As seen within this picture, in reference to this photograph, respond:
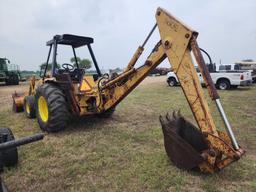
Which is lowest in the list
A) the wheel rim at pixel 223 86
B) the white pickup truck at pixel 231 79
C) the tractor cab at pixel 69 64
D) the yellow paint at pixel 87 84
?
the wheel rim at pixel 223 86

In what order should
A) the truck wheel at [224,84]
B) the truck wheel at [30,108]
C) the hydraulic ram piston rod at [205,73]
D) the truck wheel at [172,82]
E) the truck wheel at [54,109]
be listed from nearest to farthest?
1. the hydraulic ram piston rod at [205,73]
2. the truck wheel at [54,109]
3. the truck wheel at [30,108]
4. the truck wheel at [224,84]
5. the truck wheel at [172,82]

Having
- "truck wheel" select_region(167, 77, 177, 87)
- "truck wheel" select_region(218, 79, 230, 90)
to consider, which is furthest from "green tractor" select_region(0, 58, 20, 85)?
"truck wheel" select_region(218, 79, 230, 90)

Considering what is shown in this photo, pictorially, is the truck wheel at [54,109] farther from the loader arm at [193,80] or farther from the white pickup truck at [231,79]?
the white pickup truck at [231,79]

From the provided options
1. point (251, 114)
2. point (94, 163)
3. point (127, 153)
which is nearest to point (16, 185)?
point (94, 163)

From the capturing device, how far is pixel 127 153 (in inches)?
164

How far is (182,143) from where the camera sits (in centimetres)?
328

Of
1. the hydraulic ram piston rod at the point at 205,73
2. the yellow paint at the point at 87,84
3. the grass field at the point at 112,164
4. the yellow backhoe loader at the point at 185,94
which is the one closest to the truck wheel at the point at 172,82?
the grass field at the point at 112,164

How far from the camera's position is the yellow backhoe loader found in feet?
10.2

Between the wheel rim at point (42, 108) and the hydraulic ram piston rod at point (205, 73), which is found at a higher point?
the hydraulic ram piston rod at point (205, 73)

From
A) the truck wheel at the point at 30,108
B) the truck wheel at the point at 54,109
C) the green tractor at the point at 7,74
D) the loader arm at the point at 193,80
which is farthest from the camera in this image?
the green tractor at the point at 7,74

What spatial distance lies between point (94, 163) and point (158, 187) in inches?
44.7

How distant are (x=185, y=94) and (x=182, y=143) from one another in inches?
25.3

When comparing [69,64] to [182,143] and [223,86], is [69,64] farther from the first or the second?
[223,86]

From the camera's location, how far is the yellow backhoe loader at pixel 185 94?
3119 mm
